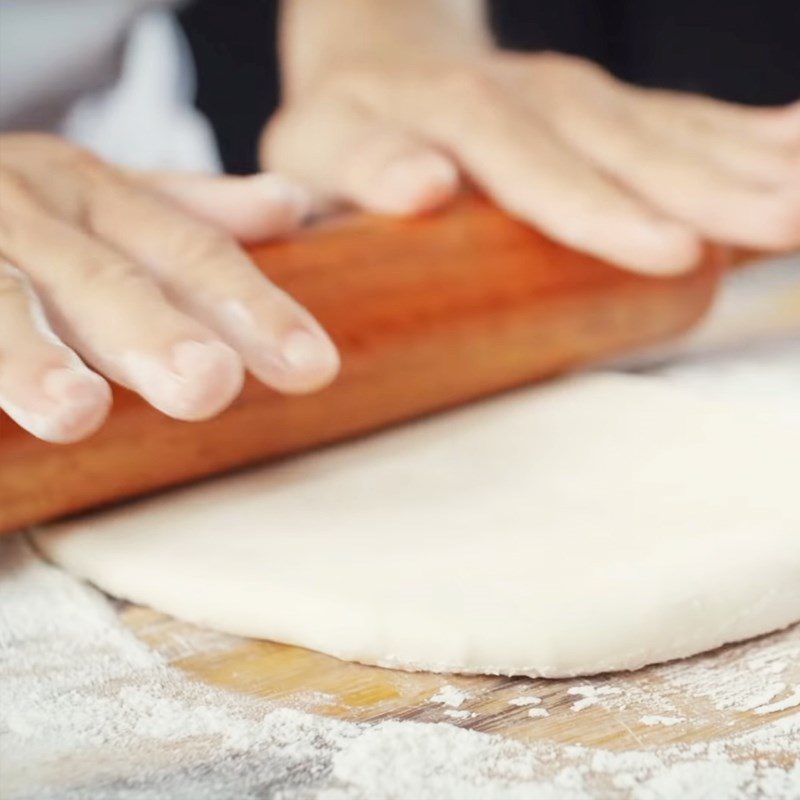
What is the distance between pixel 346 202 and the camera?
1.12 metres

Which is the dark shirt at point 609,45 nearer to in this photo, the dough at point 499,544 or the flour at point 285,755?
the dough at point 499,544

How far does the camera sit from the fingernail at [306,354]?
72 cm

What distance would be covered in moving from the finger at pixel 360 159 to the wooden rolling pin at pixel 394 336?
0.03 metres

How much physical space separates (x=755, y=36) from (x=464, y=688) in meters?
1.71

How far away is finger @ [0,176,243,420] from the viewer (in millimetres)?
655

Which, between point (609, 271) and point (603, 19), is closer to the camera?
point (609, 271)

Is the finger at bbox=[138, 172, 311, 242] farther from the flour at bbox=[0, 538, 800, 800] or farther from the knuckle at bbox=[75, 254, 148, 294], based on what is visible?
the flour at bbox=[0, 538, 800, 800]

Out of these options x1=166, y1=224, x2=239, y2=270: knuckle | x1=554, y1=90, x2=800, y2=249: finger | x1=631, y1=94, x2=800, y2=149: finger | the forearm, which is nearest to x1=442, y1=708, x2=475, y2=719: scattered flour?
x1=166, y1=224, x2=239, y2=270: knuckle

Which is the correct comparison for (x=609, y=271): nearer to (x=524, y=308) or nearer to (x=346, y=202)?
(x=524, y=308)

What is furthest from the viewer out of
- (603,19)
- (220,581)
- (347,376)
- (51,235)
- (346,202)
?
(603,19)

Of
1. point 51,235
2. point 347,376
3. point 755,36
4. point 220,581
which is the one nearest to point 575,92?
point 347,376

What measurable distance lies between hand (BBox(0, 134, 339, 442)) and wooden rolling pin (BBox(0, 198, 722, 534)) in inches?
2.7

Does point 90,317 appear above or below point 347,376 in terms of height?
above

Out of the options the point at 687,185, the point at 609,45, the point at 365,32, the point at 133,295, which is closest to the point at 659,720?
the point at 133,295
